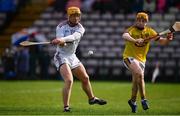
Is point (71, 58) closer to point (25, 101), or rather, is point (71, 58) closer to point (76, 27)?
point (76, 27)

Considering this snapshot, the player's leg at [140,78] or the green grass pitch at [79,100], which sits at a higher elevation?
the player's leg at [140,78]

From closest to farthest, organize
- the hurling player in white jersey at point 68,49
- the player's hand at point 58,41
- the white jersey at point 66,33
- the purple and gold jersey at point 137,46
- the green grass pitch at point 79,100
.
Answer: the player's hand at point 58,41, the hurling player in white jersey at point 68,49, the green grass pitch at point 79,100, the white jersey at point 66,33, the purple and gold jersey at point 137,46

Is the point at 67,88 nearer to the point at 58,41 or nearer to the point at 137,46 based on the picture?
the point at 58,41

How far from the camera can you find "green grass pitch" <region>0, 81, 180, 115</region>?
16594 millimetres

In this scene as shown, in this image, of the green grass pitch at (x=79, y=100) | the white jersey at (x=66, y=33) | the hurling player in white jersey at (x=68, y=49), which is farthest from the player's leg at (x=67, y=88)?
the white jersey at (x=66, y=33)

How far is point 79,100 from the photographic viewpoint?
20.7 m

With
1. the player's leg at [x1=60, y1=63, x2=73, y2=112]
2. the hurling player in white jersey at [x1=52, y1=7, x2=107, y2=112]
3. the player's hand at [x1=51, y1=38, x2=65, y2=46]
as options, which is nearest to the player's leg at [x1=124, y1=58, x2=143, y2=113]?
the hurling player in white jersey at [x1=52, y1=7, x2=107, y2=112]

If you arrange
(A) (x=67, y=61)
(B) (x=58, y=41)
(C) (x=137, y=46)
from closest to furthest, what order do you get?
(B) (x=58, y=41) → (A) (x=67, y=61) → (C) (x=137, y=46)

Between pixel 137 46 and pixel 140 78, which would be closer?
pixel 140 78

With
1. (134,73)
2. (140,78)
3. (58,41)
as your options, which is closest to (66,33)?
(58,41)

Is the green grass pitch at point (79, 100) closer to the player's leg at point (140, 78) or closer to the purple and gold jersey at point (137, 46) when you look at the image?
the player's leg at point (140, 78)

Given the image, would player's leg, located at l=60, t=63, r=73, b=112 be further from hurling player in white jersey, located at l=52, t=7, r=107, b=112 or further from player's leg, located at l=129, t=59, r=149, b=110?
player's leg, located at l=129, t=59, r=149, b=110

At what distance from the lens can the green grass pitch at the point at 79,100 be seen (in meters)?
16.6

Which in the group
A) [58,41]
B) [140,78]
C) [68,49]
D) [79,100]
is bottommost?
[79,100]
